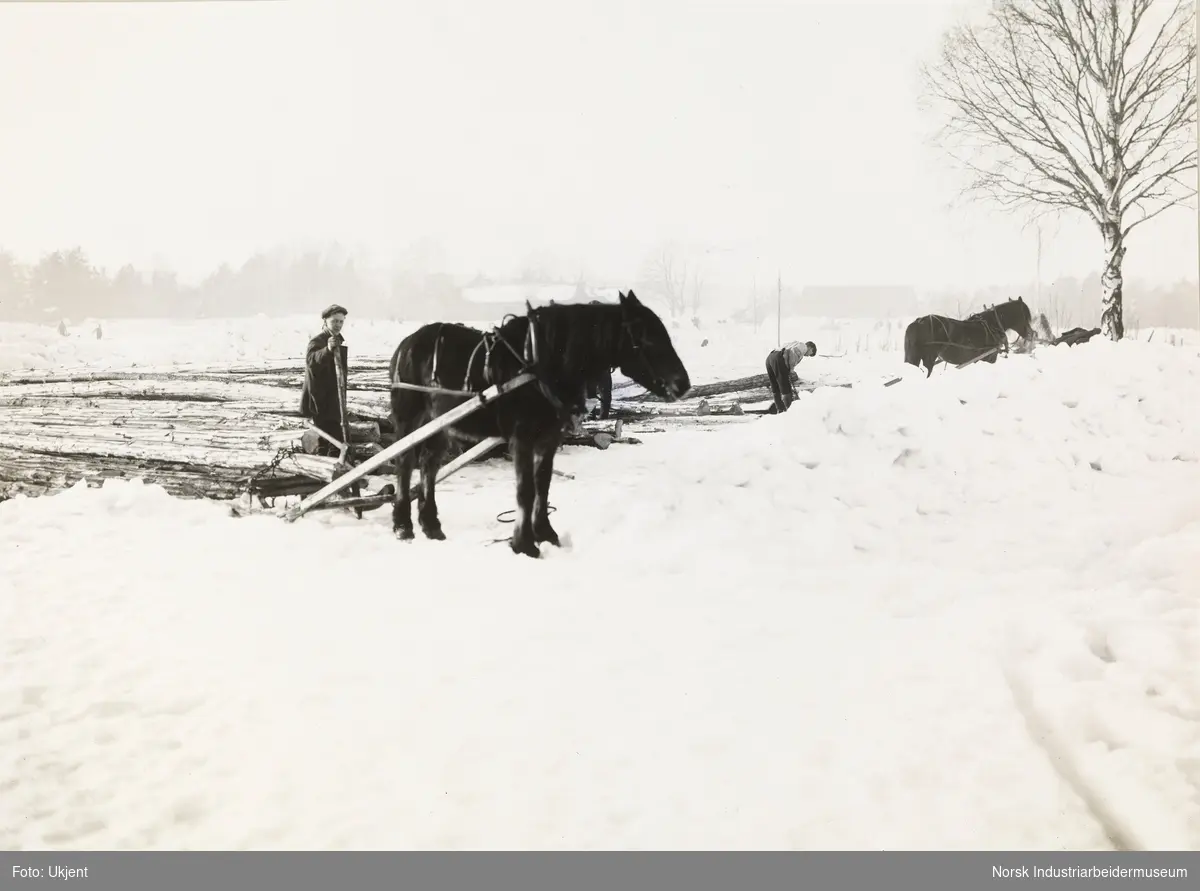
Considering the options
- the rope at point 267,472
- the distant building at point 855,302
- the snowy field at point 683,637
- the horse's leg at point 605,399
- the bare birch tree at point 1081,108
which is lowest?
the snowy field at point 683,637

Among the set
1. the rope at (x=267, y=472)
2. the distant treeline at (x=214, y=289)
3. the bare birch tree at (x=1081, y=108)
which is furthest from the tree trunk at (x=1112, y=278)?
the rope at (x=267, y=472)

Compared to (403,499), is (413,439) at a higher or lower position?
higher

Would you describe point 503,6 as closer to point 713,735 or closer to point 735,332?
point 735,332

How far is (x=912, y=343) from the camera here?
3.04 metres

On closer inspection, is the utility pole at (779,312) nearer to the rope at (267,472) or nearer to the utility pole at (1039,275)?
the utility pole at (1039,275)

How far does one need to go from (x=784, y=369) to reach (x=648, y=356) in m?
0.72

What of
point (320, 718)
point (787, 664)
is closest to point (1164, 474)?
point (787, 664)

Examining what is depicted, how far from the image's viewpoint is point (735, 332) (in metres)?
2.97

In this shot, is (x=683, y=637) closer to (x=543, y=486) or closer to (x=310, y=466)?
(x=543, y=486)

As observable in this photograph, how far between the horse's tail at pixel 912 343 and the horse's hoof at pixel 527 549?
1845mm

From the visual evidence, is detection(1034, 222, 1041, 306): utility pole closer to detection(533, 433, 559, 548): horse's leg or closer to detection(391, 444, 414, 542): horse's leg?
detection(533, 433, 559, 548): horse's leg
